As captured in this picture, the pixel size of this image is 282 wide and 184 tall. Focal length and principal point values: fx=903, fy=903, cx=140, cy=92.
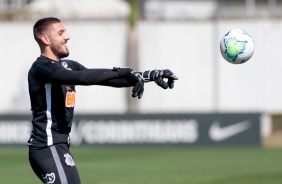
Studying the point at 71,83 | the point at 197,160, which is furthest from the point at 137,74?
the point at 197,160

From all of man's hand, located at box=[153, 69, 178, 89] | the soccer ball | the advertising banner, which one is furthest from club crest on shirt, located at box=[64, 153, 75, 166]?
the advertising banner

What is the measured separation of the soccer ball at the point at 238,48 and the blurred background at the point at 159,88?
1147 centimetres

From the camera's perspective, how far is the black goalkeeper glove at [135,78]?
814 centimetres

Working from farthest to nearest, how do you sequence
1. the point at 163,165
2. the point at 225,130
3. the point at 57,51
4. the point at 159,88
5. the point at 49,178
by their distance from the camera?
the point at 159,88, the point at 225,130, the point at 163,165, the point at 57,51, the point at 49,178

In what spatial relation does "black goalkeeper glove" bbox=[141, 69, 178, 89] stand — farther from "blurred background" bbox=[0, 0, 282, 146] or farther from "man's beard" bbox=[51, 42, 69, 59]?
"blurred background" bbox=[0, 0, 282, 146]

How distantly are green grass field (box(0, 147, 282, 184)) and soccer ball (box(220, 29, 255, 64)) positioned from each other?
280 inches

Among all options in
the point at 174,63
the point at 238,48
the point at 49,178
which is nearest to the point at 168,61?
the point at 174,63

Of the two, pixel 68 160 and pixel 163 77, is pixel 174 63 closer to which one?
pixel 68 160

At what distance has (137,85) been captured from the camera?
8.18 m

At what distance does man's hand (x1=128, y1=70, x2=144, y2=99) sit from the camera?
26.7 ft

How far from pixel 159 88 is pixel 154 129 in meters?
5.88

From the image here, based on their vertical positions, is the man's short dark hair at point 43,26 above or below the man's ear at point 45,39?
above

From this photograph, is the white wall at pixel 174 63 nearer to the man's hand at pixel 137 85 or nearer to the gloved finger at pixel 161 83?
the man's hand at pixel 137 85

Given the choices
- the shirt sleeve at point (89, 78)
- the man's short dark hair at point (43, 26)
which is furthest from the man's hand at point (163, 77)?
the man's short dark hair at point (43, 26)
